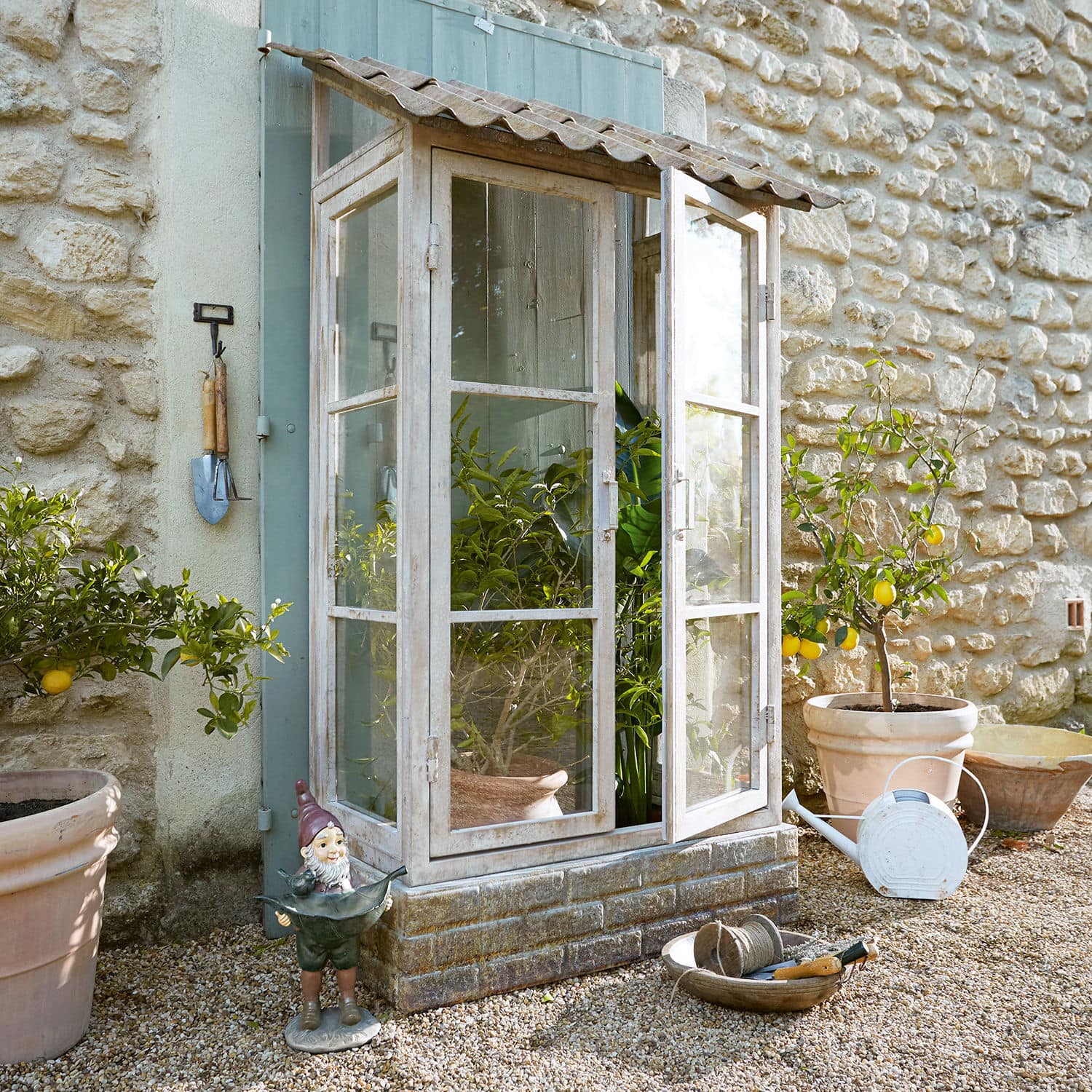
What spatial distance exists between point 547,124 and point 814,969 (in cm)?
210

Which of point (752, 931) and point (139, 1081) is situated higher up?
point (752, 931)

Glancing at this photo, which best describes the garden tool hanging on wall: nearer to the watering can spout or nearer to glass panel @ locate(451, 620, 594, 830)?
glass panel @ locate(451, 620, 594, 830)

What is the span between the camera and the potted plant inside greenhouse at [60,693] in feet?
7.00

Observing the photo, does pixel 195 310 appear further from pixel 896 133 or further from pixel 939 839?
pixel 896 133

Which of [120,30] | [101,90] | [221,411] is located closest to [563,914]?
[221,411]

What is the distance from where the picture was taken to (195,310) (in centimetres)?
278

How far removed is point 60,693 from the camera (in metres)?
2.59

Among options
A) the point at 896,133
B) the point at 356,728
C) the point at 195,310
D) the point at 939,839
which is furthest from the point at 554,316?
the point at 896,133

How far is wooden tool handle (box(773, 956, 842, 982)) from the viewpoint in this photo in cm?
236

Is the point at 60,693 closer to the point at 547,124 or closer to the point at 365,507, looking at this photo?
the point at 365,507

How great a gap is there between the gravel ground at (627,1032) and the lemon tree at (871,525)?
46.6 inches

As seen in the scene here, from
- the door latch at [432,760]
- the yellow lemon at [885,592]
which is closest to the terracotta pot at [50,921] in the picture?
the door latch at [432,760]

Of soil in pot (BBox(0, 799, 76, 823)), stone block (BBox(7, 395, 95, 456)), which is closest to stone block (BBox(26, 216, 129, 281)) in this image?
stone block (BBox(7, 395, 95, 456))

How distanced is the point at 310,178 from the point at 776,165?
79.1 inches
